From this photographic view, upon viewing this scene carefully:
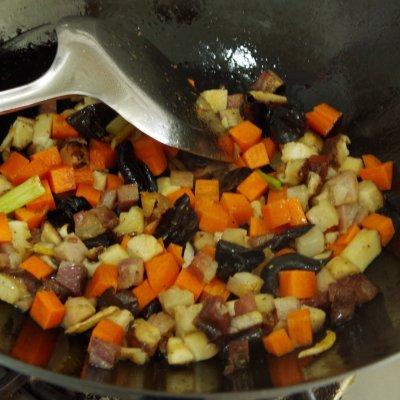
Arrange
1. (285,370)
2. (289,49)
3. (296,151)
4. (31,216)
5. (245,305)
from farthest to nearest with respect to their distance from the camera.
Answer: (289,49)
(296,151)
(31,216)
(245,305)
(285,370)

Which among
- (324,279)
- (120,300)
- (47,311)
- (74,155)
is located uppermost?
(74,155)

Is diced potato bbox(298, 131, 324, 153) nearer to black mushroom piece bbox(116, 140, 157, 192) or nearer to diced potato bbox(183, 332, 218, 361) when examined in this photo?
black mushroom piece bbox(116, 140, 157, 192)

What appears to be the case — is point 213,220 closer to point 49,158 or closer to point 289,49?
point 49,158

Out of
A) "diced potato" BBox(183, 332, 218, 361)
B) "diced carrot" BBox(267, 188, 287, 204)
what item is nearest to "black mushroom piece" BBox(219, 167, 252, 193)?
"diced carrot" BBox(267, 188, 287, 204)

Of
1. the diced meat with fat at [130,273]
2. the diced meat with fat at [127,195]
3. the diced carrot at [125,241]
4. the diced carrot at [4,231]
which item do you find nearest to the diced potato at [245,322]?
the diced meat with fat at [130,273]

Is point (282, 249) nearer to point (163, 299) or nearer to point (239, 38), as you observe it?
point (163, 299)

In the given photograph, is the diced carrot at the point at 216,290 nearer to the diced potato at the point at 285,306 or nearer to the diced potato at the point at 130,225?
the diced potato at the point at 285,306

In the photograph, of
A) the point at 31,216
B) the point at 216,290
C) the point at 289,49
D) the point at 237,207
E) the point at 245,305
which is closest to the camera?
the point at 245,305

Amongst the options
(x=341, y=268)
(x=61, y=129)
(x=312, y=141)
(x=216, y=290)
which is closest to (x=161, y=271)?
(x=216, y=290)
